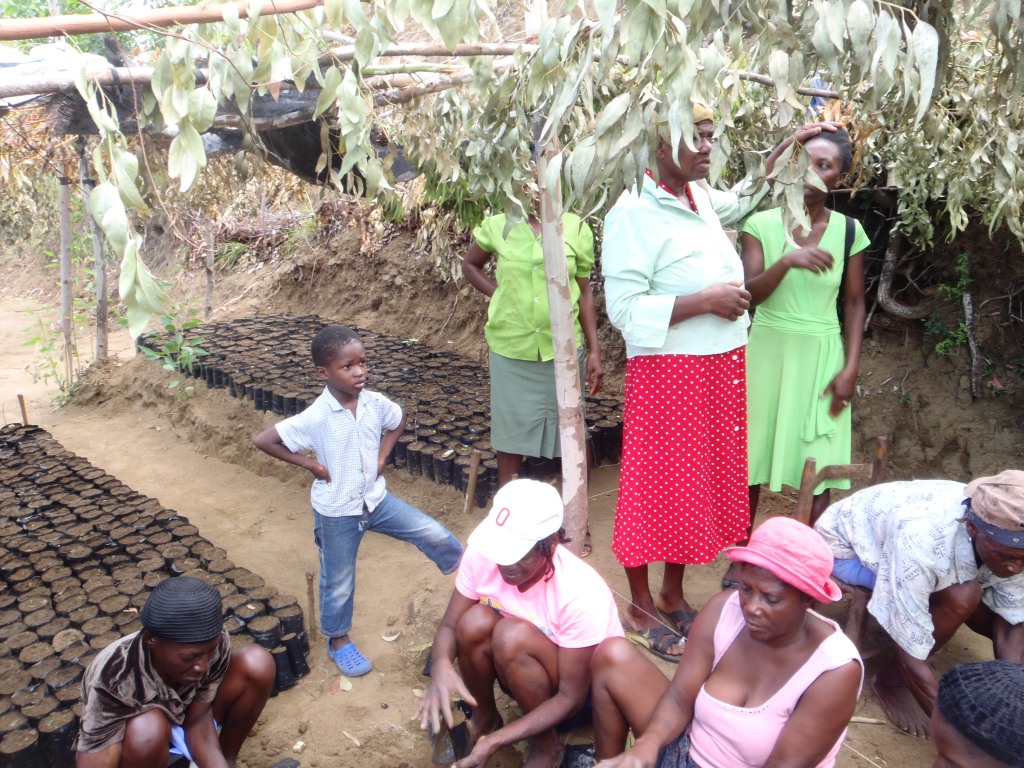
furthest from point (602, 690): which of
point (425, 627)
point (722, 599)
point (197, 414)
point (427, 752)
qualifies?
point (197, 414)

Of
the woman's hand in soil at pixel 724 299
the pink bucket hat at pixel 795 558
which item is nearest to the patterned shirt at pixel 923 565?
the pink bucket hat at pixel 795 558

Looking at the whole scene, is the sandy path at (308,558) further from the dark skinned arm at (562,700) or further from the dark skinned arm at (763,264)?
→ the dark skinned arm at (763,264)

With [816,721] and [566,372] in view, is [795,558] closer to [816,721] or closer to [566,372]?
[816,721]

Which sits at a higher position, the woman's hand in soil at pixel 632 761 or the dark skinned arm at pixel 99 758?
the woman's hand in soil at pixel 632 761

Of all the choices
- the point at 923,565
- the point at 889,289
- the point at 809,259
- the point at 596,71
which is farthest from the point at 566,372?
the point at 889,289

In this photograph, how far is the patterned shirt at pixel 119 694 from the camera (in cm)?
202

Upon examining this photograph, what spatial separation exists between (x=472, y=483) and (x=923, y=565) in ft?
7.36

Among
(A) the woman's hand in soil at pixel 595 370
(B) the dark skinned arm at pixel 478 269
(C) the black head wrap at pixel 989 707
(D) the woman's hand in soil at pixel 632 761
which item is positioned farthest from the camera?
(B) the dark skinned arm at pixel 478 269

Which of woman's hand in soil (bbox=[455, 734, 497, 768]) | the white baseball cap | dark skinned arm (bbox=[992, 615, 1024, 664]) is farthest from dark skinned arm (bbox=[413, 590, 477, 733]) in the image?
dark skinned arm (bbox=[992, 615, 1024, 664])

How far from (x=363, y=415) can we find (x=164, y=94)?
4.61ft

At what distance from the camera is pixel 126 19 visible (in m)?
1.63

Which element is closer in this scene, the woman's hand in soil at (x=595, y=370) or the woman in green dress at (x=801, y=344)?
the woman in green dress at (x=801, y=344)

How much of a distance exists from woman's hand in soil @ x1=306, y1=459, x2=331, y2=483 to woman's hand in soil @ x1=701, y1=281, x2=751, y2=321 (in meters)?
1.45

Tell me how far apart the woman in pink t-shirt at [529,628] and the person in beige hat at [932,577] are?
0.88m
